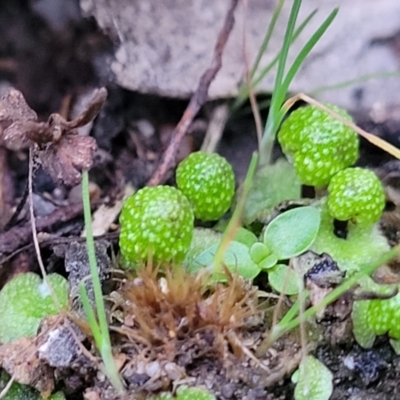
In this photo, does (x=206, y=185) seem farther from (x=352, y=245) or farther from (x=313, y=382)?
(x=313, y=382)

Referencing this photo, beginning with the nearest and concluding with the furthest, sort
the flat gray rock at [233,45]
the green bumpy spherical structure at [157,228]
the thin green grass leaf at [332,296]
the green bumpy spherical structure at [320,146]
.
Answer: the thin green grass leaf at [332,296], the green bumpy spherical structure at [157,228], the green bumpy spherical structure at [320,146], the flat gray rock at [233,45]

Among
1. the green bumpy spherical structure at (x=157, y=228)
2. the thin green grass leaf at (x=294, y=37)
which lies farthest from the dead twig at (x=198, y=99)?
the green bumpy spherical structure at (x=157, y=228)

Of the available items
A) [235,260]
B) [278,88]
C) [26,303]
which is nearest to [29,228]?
[26,303]

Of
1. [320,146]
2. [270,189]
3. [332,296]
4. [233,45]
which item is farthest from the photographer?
[233,45]

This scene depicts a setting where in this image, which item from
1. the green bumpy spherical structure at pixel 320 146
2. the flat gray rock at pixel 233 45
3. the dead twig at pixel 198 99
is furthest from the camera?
the flat gray rock at pixel 233 45

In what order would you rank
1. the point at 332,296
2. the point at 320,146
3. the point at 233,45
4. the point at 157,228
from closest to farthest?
the point at 332,296
the point at 157,228
the point at 320,146
the point at 233,45

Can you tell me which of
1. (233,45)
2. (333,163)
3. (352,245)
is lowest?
(352,245)

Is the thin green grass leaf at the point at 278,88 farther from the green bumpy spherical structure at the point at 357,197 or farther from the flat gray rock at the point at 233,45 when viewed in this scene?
the flat gray rock at the point at 233,45
